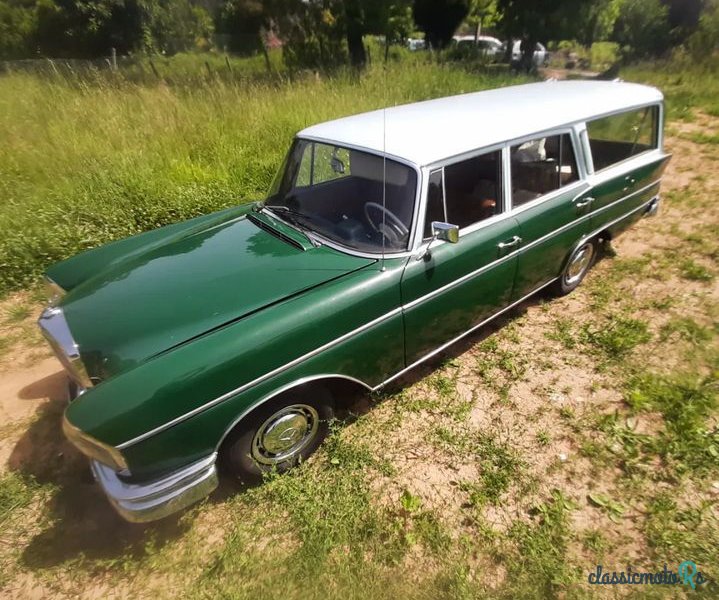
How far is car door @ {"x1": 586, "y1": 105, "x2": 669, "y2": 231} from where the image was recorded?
352 centimetres

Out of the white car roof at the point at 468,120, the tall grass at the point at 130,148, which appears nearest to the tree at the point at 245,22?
the tall grass at the point at 130,148

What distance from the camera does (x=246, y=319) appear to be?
2.11 m

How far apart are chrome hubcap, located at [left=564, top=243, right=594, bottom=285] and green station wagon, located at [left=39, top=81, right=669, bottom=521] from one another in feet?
0.68

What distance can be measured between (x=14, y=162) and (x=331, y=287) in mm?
5581

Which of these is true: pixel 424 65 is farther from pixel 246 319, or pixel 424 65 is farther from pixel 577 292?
pixel 246 319

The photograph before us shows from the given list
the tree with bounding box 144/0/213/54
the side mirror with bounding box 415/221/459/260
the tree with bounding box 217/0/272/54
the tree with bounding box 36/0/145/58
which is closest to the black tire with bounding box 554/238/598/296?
the side mirror with bounding box 415/221/459/260

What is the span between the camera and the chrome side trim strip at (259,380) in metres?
1.80

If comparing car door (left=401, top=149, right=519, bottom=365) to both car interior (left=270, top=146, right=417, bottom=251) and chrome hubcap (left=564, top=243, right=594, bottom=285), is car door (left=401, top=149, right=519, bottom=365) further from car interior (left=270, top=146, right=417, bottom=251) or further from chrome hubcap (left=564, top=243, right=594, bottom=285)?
chrome hubcap (left=564, top=243, right=594, bottom=285)

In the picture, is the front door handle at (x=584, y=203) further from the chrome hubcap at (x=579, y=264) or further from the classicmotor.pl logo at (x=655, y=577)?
the classicmotor.pl logo at (x=655, y=577)

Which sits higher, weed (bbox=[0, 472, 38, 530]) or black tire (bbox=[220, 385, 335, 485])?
black tire (bbox=[220, 385, 335, 485])

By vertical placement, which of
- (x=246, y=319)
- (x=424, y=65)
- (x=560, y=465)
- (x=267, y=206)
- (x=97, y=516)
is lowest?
(x=560, y=465)

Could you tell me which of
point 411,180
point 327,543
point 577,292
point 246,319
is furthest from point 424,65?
point 327,543

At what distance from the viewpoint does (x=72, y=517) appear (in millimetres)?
2309

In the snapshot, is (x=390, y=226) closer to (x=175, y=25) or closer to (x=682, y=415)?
(x=682, y=415)
